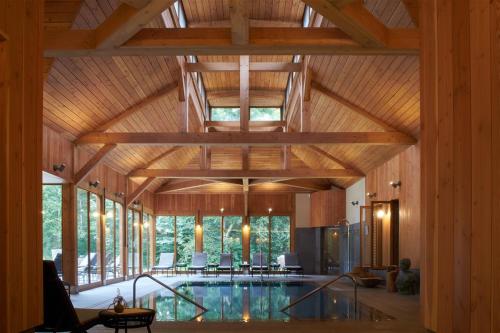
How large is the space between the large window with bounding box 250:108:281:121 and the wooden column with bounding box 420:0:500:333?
43.2ft

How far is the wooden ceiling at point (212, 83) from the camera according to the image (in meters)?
6.16

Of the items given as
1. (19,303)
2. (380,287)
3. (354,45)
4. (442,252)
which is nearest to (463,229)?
(442,252)

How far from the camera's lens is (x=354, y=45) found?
595cm

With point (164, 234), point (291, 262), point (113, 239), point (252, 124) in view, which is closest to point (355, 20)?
point (113, 239)

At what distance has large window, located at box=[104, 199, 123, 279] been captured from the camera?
13.7 m

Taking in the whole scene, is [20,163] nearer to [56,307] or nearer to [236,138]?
[56,307]

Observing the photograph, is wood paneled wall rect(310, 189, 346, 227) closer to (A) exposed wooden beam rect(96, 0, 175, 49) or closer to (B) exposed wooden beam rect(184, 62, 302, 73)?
(B) exposed wooden beam rect(184, 62, 302, 73)

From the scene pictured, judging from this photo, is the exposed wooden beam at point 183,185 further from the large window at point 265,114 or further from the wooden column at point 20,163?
the wooden column at point 20,163

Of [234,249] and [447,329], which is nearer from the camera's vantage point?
[447,329]

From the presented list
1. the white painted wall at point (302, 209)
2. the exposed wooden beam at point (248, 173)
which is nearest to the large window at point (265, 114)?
the exposed wooden beam at point (248, 173)

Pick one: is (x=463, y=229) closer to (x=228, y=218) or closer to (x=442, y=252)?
(x=442, y=252)

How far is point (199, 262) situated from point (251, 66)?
7780 mm

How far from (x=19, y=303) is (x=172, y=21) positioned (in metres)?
7.60

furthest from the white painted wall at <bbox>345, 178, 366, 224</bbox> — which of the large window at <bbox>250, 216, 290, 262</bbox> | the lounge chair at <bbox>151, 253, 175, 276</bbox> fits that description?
the lounge chair at <bbox>151, 253, 175, 276</bbox>
